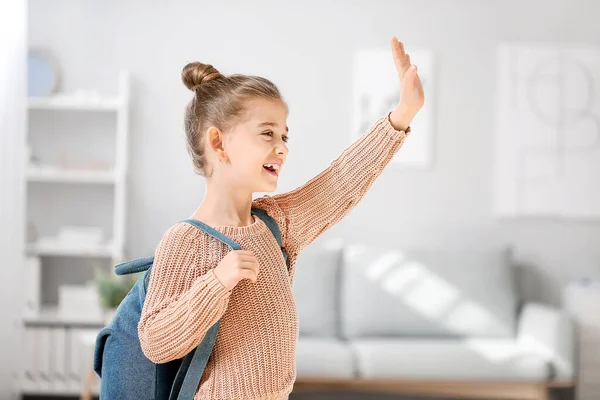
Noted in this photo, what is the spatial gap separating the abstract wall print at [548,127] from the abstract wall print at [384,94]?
396 millimetres

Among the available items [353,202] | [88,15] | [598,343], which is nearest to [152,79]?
[88,15]

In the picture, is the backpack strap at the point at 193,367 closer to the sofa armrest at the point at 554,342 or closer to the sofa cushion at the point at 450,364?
the sofa cushion at the point at 450,364

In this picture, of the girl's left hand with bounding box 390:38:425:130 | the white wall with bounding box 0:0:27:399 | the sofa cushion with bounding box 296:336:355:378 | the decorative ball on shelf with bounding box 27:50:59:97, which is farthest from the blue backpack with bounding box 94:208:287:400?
the decorative ball on shelf with bounding box 27:50:59:97

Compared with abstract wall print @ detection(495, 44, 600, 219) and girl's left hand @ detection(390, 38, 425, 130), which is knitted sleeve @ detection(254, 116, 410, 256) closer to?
girl's left hand @ detection(390, 38, 425, 130)

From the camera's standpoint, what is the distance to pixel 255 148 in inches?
54.5

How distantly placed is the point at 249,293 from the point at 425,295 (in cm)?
298

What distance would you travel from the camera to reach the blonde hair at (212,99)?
1394mm

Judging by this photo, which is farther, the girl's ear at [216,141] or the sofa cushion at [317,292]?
the sofa cushion at [317,292]

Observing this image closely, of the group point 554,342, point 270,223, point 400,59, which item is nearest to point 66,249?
point 554,342

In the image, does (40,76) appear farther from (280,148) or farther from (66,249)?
(280,148)

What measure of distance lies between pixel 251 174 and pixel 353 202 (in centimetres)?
22

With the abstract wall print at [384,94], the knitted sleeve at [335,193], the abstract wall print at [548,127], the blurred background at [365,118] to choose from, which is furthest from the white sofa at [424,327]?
the knitted sleeve at [335,193]

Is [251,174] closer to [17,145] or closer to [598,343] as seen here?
[17,145]

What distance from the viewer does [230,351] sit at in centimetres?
135
